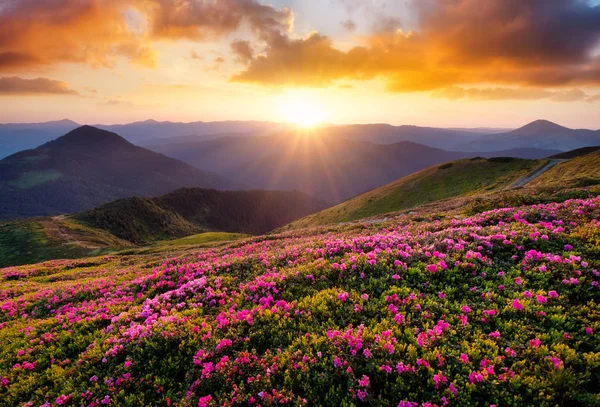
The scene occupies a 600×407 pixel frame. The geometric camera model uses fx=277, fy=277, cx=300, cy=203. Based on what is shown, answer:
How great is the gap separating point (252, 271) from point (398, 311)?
26.5ft

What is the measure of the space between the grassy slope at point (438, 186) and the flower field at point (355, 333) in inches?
2239

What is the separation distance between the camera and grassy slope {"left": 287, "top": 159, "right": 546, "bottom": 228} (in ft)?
217

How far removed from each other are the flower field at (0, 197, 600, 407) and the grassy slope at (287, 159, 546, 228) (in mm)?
56877

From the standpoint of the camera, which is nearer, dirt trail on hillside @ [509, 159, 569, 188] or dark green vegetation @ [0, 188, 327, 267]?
dark green vegetation @ [0, 188, 327, 267]

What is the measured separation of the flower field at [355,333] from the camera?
6.73 metres

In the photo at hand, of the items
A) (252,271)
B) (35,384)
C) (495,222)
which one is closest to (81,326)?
(35,384)

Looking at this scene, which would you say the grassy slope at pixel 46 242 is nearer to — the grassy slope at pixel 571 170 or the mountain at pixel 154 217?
the mountain at pixel 154 217

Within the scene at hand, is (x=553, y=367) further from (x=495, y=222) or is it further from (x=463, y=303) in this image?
(x=495, y=222)

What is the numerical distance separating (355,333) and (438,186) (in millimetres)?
75498

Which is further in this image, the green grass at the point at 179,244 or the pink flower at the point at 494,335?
the green grass at the point at 179,244

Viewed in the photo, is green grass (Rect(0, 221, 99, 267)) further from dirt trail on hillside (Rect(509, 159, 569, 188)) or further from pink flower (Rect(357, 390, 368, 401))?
dirt trail on hillside (Rect(509, 159, 569, 188))

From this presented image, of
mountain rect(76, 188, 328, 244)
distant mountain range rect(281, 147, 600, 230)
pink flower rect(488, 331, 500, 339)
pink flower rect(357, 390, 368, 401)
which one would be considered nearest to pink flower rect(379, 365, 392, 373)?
pink flower rect(357, 390, 368, 401)

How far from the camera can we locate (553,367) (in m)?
6.51

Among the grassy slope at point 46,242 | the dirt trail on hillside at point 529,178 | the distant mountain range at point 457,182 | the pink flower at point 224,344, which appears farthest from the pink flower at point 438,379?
the grassy slope at point 46,242
